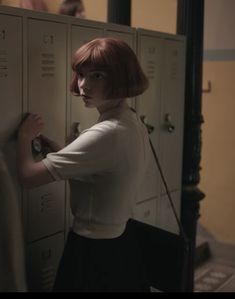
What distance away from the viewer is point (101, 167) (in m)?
2.00

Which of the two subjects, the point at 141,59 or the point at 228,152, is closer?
the point at 141,59

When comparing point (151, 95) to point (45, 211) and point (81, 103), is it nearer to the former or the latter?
point (81, 103)

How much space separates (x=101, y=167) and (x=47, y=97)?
0.44 m

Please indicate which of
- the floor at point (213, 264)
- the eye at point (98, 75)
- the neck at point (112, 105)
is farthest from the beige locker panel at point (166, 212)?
the eye at point (98, 75)

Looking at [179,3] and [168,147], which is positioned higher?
[179,3]

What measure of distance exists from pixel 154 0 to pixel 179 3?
147 cm

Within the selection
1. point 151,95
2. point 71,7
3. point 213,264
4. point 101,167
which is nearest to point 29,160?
point 101,167

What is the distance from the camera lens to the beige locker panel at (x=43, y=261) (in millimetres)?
2309

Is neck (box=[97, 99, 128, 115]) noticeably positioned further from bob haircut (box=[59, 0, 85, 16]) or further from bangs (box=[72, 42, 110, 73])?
bob haircut (box=[59, 0, 85, 16])

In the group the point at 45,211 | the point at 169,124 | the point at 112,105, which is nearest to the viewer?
the point at 112,105

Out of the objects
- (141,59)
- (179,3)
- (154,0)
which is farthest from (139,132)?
(154,0)

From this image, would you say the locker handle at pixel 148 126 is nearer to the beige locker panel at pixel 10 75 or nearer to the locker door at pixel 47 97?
the locker door at pixel 47 97

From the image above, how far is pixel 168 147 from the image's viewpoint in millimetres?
3205

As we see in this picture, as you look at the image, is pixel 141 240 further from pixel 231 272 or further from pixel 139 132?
pixel 231 272
